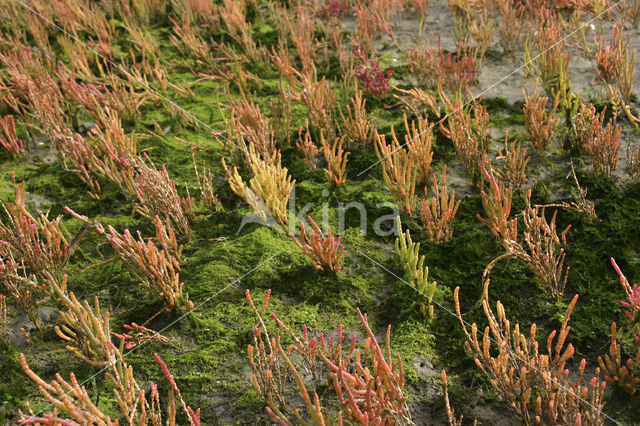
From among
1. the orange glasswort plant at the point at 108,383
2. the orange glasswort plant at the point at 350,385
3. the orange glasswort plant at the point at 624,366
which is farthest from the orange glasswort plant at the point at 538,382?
the orange glasswort plant at the point at 108,383

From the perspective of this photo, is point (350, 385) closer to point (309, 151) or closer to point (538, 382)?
point (538, 382)

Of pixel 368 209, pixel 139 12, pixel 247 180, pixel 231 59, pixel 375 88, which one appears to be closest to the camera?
pixel 368 209

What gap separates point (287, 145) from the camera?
3875 mm

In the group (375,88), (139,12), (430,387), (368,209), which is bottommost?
(430,387)

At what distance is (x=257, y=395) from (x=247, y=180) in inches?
70.8

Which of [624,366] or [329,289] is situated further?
[329,289]

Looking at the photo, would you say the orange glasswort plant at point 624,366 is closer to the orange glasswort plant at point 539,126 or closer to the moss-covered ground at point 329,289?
the moss-covered ground at point 329,289

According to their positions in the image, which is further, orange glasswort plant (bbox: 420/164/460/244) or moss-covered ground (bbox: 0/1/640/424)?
orange glasswort plant (bbox: 420/164/460/244)

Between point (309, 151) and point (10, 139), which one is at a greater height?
point (10, 139)

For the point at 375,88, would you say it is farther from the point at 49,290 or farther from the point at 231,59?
the point at 49,290

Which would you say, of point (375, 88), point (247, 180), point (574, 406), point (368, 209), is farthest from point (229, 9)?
point (574, 406)

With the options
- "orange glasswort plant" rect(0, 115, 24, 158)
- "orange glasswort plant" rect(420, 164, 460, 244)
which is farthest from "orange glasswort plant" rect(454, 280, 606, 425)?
"orange glasswort plant" rect(0, 115, 24, 158)

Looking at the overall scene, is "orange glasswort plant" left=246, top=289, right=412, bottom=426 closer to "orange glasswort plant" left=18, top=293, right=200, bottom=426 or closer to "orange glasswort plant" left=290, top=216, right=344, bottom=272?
"orange glasswort plant" left=18, top=293, right=200, bottom=426

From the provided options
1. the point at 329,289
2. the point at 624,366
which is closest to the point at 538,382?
the point at 624,366
